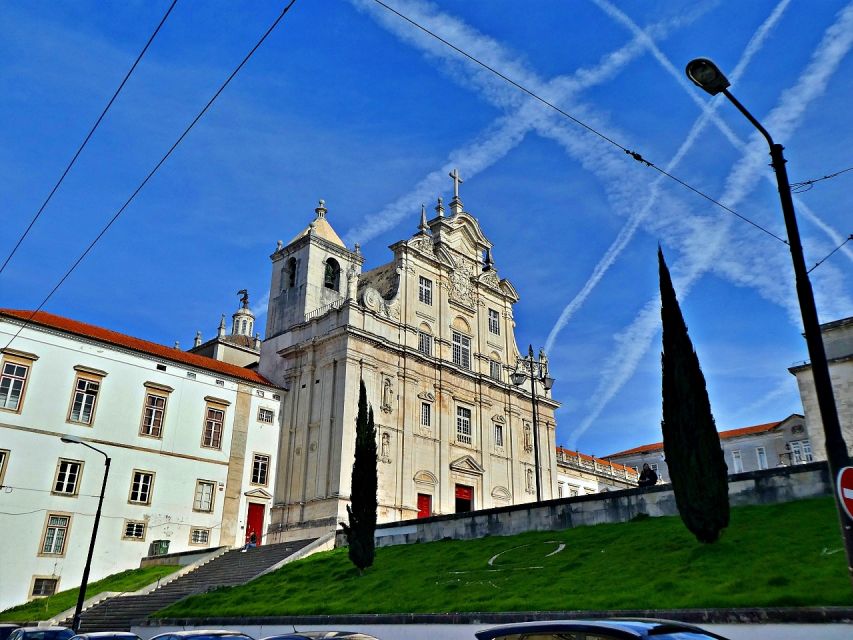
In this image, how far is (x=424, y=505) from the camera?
38.1m

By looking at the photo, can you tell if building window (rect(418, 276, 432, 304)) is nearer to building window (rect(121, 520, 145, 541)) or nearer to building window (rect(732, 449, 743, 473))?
building window (rect(121, 520, 145, 541))

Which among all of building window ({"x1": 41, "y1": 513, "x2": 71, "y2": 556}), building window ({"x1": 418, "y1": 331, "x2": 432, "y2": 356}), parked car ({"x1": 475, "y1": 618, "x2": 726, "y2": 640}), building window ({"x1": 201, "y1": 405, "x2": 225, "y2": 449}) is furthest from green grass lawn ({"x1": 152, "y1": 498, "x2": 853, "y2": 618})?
building window ({"x1": 418, "y1": 331, "x2": 432, "y2": 356})

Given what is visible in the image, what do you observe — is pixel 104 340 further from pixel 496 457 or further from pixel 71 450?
pixel 496 457

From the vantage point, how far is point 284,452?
38375 millimetres

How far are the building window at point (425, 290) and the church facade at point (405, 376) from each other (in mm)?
89

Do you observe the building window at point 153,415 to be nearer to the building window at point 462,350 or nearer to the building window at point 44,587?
the building window at point 44,587

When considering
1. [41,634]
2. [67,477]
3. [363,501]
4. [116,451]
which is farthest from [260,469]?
[41,634]

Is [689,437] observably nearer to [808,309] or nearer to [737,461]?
[808,309]

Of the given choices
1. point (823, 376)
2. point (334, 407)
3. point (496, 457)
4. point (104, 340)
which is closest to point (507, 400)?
point (496, 457)

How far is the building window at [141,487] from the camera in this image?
32938mm

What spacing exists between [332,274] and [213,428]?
12.5m

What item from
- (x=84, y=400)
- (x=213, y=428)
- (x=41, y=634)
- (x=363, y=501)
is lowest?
(x=41, y=634)

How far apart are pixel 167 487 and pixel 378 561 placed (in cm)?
1480

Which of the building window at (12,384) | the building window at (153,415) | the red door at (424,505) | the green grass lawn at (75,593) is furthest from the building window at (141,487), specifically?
the red door at (424,505)
